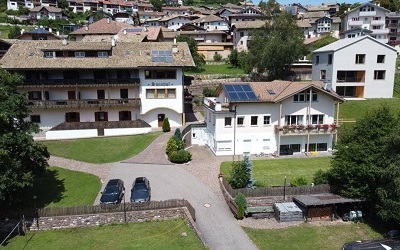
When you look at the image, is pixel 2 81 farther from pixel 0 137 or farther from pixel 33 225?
pixel 33 225

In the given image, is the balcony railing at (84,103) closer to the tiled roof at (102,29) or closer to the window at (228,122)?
the window at (228,122)

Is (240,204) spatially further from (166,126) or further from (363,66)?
(363,66)

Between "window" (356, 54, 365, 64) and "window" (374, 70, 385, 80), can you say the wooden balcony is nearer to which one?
"window" (356, 54, 365, 64)

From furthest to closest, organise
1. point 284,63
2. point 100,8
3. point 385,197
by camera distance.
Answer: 1. point 100,8
2. point 284,63
3. point 385,197

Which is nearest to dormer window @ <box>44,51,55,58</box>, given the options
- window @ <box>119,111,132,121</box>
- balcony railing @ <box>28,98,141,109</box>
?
balcony railing @ <box>28,98,141,109</box>

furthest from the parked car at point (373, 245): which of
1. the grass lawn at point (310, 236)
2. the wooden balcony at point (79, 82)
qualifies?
the wooden balcony at point (79, 82)

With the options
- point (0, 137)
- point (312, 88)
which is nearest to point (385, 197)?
point (312, 88)

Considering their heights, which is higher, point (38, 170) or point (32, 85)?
point (32, 85)
